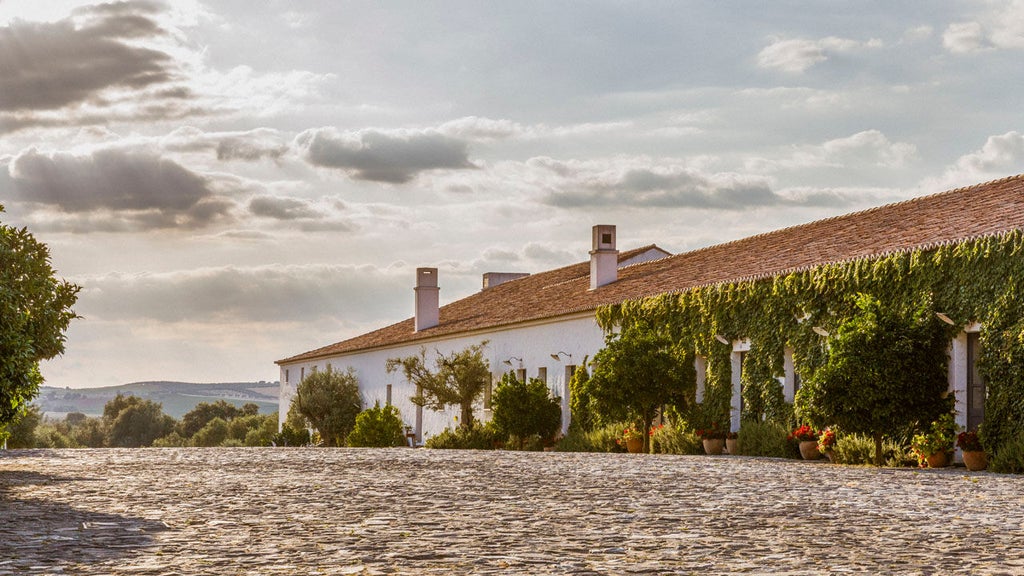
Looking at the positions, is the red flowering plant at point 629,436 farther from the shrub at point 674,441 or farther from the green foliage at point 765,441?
the green foliage at point 765,441

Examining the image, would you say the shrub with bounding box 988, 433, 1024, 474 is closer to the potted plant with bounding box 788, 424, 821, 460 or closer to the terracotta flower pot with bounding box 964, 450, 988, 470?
the terracotta flower pot with bounding box 964, 450, 988, 470

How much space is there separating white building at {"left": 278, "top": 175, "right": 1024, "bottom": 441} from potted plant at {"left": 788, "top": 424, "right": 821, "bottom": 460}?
151 cm

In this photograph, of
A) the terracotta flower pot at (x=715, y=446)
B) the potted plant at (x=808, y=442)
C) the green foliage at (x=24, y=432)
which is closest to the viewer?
the potted plant at (x=808, y=442)

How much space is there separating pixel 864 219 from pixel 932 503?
15.1 meters

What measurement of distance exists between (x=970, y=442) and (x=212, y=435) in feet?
246

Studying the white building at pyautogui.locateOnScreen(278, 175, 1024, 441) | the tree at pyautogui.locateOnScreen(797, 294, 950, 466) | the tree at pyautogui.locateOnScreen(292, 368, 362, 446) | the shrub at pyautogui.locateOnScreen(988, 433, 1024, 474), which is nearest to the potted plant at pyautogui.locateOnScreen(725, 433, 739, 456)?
the white building at pyautogui.locateOnScreen(278, 175, 1024, 441)

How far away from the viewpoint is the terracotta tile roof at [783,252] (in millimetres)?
20078

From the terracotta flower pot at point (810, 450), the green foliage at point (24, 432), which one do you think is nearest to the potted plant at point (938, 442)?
the terracotta flower pot at point (810, 450)

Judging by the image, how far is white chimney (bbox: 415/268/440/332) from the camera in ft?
138

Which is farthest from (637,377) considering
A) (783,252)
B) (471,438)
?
(471,438)

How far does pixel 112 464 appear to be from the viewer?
17781 millimetres

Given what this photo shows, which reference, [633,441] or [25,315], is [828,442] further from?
[25,315]

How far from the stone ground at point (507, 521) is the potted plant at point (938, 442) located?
1455 millimetres

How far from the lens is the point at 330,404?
4422 centimetres
